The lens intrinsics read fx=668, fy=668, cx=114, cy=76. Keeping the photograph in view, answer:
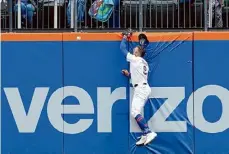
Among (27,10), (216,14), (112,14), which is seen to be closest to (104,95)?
(112,14)

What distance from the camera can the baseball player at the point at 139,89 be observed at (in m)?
11.8

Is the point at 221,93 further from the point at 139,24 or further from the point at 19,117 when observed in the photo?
the point at 19,117

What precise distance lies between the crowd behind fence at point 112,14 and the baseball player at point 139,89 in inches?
69.4

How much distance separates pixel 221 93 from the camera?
1211 cm

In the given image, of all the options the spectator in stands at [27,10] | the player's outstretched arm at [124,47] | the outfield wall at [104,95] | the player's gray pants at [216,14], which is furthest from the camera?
the spectator in stands at [27,10]

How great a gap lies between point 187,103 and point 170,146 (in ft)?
2.77

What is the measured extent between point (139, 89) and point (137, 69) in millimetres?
358

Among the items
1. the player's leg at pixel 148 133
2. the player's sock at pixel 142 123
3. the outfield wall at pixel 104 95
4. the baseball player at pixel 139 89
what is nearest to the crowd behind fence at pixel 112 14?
the outfield wall at pixel 104 95

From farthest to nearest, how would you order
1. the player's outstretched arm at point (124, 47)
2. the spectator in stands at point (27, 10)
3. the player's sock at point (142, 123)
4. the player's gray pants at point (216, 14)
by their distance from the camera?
the spectator in stands at point (27, 10)
the player's gray pants at point (216, 14)
the player's outstretched arm at point (124, 47)
the player's sock at point (142, 123)

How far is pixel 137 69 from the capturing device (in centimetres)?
1187

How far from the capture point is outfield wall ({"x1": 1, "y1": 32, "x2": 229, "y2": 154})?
12109 mm

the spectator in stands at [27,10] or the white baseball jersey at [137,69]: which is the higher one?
the spectator in stands at [27,10]

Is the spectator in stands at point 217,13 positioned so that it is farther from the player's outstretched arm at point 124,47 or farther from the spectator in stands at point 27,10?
the spectator in stands at point 27,10

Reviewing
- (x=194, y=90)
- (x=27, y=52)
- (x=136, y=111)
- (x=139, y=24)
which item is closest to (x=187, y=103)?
(x=194, y=90)
